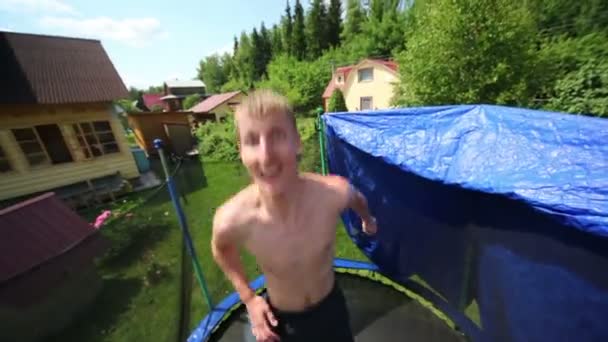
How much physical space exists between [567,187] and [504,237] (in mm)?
421

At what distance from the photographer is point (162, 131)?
1126cm

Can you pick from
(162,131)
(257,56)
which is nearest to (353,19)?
(257,56)

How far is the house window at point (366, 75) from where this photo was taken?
50.3ft

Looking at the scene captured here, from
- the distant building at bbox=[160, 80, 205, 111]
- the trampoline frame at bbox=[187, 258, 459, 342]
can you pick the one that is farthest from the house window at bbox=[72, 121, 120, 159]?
the distant building at bbox=[160, 80, 205, 111]

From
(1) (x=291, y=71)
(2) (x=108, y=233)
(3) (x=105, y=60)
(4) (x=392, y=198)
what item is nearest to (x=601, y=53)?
(4) (x=392, y=198)

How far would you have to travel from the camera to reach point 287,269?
1.02m

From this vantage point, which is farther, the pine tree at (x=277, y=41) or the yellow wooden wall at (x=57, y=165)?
the pine tree at (x=277, y=41)

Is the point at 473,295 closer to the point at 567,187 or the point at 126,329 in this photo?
the point at 567,187

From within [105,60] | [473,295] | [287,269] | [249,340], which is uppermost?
[105,60]

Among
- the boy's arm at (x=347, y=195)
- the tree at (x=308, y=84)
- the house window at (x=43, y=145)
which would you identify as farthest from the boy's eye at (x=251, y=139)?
the tree at (x=308, y=84)

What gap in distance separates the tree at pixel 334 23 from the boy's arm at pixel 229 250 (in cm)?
3430

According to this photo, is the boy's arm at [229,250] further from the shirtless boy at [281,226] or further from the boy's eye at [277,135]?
the boy's eye at [277,135]

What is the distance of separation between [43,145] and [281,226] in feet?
27.4

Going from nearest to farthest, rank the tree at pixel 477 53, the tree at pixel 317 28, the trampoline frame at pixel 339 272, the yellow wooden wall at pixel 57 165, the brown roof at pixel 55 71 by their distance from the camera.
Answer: the trampoline frame at pixel 339 272
the brown roof at pixel 55 71
the yellow wooden wall at pixel 57 165
the tree at pixel 477 53
the tree at pixel 317 28
